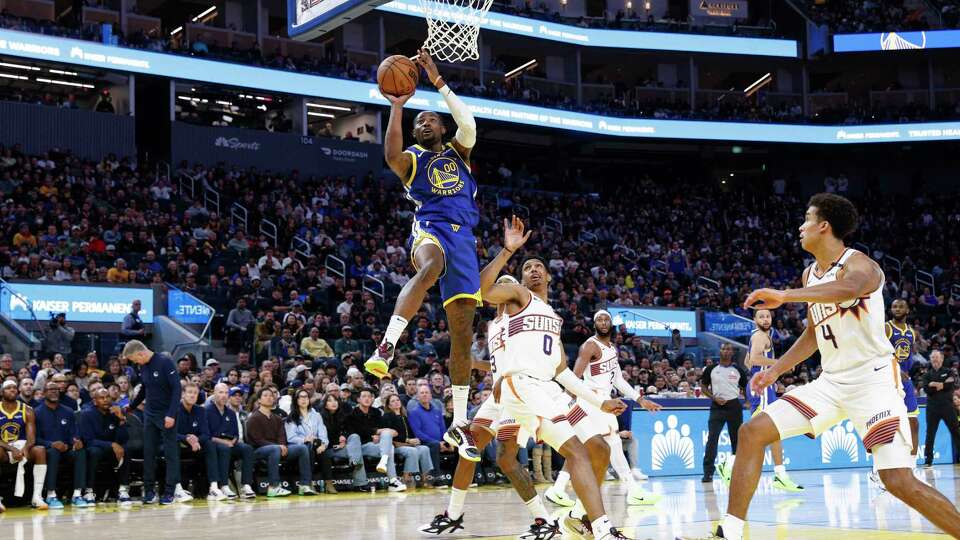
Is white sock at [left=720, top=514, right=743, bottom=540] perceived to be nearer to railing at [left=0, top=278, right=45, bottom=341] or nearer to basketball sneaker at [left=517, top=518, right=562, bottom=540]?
basketball sneaker at [left=517, top=518, right=562, bottom=540]

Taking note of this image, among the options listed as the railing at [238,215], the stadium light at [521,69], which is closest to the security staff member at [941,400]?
the railing at [238,215]

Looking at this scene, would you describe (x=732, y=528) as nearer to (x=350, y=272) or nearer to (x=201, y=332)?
(x=201, y=332)

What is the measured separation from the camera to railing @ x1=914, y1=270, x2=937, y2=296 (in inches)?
1523

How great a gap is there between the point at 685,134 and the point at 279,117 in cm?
1632

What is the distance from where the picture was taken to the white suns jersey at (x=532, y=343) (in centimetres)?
828

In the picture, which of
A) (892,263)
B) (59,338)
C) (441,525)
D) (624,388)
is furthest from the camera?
(892,263)

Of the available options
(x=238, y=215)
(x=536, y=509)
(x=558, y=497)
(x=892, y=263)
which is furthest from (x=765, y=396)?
(x=892, y=263)

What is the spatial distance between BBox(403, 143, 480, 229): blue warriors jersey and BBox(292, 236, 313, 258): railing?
18.5 m

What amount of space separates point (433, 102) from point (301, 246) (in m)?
10.8

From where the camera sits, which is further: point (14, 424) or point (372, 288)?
point (372, 288)

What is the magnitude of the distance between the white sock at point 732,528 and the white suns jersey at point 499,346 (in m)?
2.43

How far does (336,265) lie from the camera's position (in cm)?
2662

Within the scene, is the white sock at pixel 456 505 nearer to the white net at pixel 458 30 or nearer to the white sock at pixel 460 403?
the white sock at pixel 460 403

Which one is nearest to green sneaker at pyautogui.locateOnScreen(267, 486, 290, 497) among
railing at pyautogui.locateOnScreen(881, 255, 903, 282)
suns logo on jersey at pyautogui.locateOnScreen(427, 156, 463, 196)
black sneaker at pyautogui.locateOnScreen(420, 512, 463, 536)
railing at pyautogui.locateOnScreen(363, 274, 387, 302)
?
black sneaker at pyautogui.locateOnScreen(420, 512, 463, 536)
